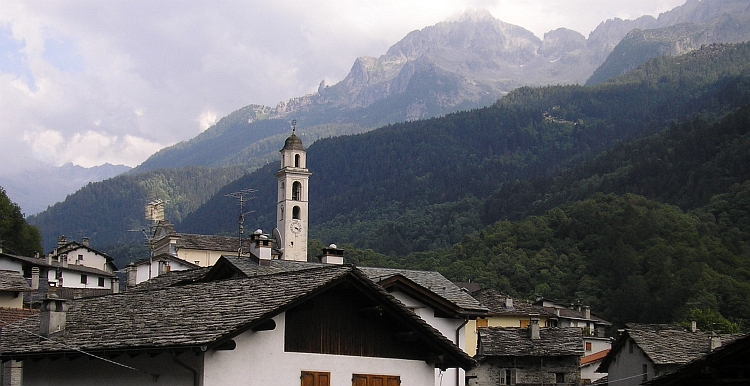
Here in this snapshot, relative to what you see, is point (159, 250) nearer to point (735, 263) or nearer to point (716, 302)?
point (716, 302)

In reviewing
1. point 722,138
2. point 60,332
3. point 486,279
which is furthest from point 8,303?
point 722,138

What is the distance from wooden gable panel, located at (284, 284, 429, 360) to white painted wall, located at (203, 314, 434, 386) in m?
0.15

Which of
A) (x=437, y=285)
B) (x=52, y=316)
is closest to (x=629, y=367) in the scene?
(x=437, y=285)

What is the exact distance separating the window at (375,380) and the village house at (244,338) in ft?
0.06

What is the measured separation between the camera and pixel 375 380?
21.4 meters

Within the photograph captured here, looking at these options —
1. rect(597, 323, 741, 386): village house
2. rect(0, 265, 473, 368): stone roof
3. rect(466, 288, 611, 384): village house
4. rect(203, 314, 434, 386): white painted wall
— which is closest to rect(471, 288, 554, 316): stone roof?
rect(466, 288, 611, 384): village house

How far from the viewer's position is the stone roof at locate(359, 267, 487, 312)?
38.1m

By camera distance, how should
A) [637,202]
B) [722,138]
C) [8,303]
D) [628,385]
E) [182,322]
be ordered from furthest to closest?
1. [722,138]
2. [637,202]
3. [628,385]
4. [8,303]
5. [182,322]

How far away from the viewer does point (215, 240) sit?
108m

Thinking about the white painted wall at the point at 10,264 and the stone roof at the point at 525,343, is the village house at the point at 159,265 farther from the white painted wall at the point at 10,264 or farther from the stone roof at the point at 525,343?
the stone roof at the point at 525,343

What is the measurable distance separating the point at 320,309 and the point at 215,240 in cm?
8896

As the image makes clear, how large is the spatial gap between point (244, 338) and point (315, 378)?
182 centimetres

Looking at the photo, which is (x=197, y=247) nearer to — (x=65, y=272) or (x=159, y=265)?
(x=159, y=265)

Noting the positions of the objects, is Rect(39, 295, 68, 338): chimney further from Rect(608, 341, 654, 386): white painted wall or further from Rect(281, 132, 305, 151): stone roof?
Rect(281, 132, 305, 151): stone roof
